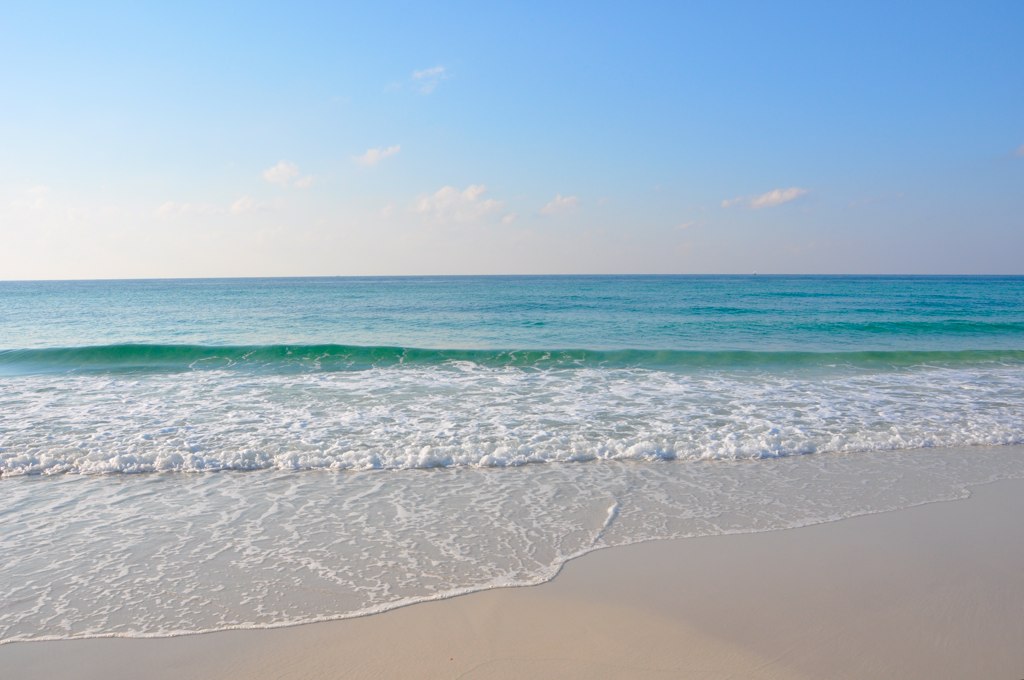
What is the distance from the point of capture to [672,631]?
3.87 metres

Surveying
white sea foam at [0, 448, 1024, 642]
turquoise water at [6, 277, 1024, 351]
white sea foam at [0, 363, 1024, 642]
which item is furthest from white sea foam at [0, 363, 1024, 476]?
turquoise water at [6, 277, 1024, 351]

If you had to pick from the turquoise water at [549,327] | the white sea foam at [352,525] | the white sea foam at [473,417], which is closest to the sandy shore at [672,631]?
the white sea foam at [352,525]

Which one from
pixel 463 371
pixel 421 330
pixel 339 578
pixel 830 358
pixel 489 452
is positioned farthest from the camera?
pixel 421 330

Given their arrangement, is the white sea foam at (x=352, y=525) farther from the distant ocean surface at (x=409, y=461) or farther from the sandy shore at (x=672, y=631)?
the sandy shore at (x=672, y=631)

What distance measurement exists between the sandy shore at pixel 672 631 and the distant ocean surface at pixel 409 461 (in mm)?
273

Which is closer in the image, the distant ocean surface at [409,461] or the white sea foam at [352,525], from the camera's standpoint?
the white sea foam at [352,525]

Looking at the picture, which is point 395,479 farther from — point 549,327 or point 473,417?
point 549,327

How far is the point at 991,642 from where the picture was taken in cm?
373

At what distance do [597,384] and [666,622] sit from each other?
8.94 meters

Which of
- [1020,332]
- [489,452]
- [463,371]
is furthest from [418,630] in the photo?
[1020,332]

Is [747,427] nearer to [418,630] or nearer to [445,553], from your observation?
[445,553]

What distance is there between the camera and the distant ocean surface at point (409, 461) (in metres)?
4.61

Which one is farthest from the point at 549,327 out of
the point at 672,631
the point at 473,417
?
the point at 672,631

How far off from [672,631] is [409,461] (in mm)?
4344
